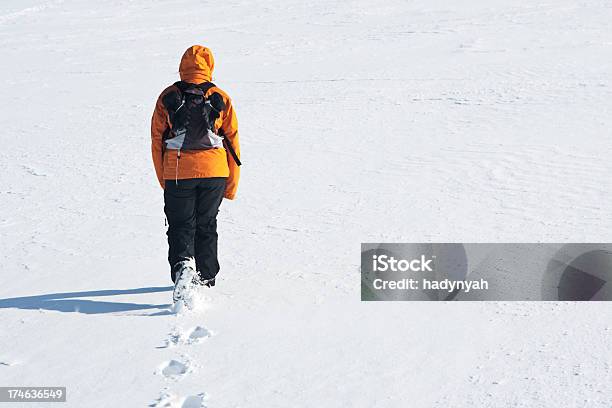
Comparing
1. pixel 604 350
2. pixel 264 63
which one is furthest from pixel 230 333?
pixel 264 63

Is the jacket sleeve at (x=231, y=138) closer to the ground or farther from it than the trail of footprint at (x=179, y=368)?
farther from it

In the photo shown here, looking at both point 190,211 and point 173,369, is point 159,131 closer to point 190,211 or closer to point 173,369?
point 190,211

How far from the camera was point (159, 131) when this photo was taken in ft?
14.0

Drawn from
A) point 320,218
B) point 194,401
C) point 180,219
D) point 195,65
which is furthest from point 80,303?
point 320,218

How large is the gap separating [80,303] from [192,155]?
3.87ft

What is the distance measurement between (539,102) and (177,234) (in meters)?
6.63

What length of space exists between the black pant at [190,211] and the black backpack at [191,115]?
0.22 meters

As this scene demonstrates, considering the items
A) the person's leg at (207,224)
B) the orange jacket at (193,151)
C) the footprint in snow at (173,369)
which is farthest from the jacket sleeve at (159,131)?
the footprint in snow at (173,369)

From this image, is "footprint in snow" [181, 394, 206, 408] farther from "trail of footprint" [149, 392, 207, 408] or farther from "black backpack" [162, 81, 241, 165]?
"black backpack" [162, 81, 241, 165]

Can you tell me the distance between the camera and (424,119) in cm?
932

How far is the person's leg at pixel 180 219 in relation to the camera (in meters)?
4.34

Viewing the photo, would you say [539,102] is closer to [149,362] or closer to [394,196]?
[394,196]

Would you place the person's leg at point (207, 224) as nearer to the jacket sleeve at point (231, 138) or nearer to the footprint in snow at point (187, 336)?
the jacket sleeve at point (231, 138)

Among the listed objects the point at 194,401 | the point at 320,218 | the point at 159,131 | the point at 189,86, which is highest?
the point at 189,86
